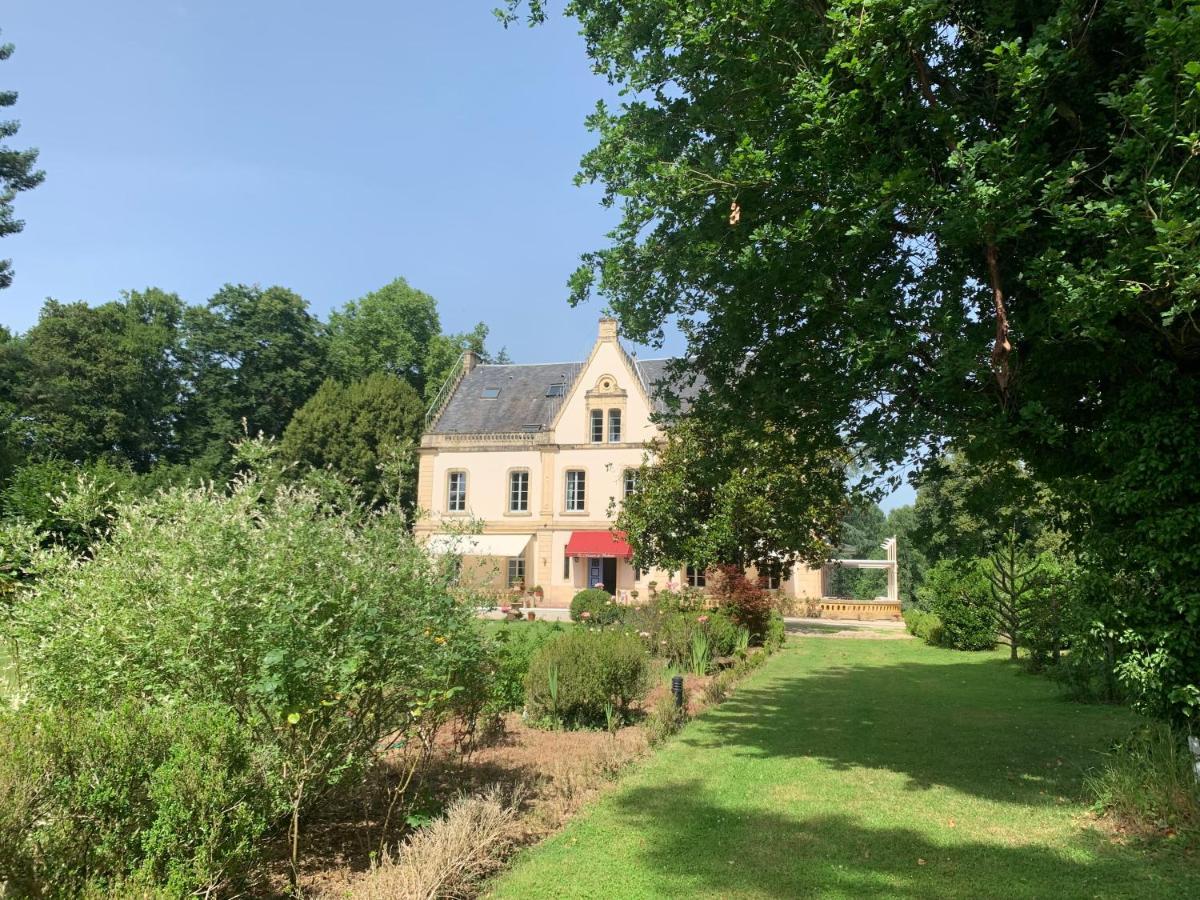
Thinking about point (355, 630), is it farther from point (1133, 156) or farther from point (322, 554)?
point (1133, 156)

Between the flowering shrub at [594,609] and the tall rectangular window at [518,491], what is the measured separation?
10229mm

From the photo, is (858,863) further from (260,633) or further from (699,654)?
(699,654)

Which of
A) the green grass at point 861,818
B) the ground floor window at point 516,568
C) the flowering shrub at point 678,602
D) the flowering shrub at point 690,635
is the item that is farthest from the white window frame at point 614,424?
the green grass at point 861,818

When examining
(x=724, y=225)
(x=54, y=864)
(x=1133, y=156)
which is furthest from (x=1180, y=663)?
(x=54, y=864)

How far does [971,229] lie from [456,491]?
122 feet

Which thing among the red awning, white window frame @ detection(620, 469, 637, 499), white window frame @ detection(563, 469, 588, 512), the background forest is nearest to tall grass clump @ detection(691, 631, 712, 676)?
the red awning

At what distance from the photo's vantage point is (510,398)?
43.9 m

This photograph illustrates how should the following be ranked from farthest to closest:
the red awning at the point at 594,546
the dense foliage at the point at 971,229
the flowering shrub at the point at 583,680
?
the red awning at the point at 594,546
the flowering shrub at the point at 583,680
the dense foliage at the point at 971,229

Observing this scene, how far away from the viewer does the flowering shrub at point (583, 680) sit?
10.6 metres

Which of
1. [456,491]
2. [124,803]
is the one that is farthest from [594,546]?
[124,803]

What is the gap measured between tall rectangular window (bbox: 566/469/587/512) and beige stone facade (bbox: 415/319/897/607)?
0.05 metres

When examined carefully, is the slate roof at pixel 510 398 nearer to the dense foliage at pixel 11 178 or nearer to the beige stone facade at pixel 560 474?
the beige stone facade at pixel 560 474

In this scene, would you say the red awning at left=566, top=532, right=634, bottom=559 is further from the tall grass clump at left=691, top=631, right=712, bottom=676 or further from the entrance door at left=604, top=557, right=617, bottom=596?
the tall grass clump at left=691, top=631, right=712, bottom=676

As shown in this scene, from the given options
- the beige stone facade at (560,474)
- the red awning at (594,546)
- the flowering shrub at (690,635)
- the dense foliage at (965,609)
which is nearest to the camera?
the flowering shrub at (690,635)
